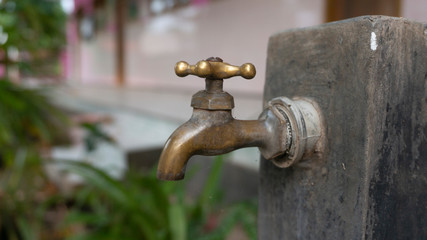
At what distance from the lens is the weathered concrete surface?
14.7 inches

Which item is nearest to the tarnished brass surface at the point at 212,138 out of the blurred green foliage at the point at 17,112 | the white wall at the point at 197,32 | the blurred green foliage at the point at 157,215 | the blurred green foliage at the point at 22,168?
the blurred green foliage at the point at 157,215

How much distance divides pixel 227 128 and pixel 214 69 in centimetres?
8

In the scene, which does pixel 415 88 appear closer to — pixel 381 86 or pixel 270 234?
pixel 381 86

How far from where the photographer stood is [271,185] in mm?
520

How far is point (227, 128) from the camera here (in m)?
0.40

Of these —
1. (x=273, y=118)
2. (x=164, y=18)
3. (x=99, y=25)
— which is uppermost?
(x=99, y=25)

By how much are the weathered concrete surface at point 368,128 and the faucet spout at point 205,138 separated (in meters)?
0.09

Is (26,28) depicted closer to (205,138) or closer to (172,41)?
(205,138)

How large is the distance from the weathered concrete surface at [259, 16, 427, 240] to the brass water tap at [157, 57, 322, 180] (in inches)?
1.2

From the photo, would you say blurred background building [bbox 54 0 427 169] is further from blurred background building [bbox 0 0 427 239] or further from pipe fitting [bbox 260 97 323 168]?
pipe fitting [bbox 260 97 323 168]

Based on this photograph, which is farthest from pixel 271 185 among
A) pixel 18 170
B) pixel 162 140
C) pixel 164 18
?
pixel 164 18

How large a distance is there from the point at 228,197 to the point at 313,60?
1345 mm

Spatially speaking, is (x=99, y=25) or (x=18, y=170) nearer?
(x=18, y=170)

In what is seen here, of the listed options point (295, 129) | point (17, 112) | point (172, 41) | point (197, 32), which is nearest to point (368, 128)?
point (295, 129)
